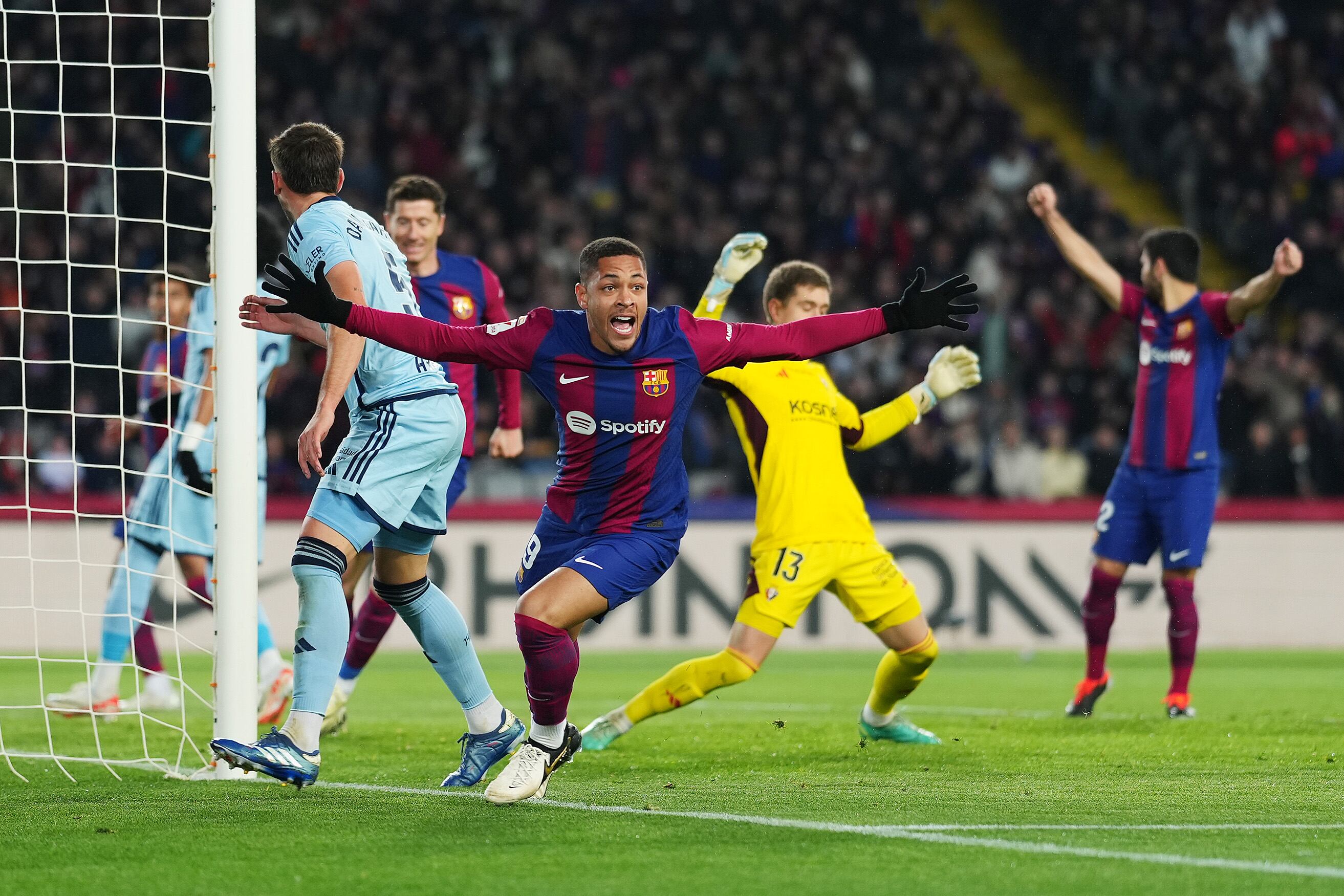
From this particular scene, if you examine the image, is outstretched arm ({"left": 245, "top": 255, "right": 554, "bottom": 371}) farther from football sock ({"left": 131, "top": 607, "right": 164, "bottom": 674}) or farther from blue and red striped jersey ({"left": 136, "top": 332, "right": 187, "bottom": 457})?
football sock ({"left": 131, "top": 607, "right": 164, "bottom": 674})

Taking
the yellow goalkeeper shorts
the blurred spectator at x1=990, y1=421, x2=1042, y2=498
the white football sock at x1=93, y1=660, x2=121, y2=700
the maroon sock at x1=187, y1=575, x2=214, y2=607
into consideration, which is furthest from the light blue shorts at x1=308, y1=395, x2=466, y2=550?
the blurred spectator at x1=990, y1=421, x2=1042, y2=498

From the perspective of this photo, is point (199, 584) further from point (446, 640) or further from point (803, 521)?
point (803, 521)

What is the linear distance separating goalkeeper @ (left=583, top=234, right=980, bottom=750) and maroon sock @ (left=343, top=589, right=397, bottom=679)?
117cm

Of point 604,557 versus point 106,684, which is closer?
point 604,557

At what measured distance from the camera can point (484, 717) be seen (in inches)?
240

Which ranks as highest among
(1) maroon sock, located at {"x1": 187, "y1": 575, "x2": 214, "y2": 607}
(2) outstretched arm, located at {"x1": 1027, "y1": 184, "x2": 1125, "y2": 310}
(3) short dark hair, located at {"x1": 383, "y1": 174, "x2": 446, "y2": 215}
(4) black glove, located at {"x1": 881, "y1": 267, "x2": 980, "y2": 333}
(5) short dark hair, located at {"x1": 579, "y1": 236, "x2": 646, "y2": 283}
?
(3) short dark hair, located at {"x1": 383, "y1": 174, "x2": 446, "y2": 215}

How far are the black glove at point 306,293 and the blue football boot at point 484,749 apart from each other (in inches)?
66.4

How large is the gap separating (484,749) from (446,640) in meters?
0.40

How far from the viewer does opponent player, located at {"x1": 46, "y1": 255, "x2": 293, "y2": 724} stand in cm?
798

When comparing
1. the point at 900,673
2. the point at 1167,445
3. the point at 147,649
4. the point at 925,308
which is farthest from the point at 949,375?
the point at 147,649

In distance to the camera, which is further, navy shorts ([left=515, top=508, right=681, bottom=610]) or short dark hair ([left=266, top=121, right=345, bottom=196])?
short dark hair ([left=266, top=121, right=345, bottom=196])

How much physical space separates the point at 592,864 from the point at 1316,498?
1279 cm

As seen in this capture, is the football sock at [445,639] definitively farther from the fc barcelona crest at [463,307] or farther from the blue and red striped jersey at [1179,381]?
the blue and red striped jersey at [1179,381]

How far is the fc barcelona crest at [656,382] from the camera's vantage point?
548 centimetres
